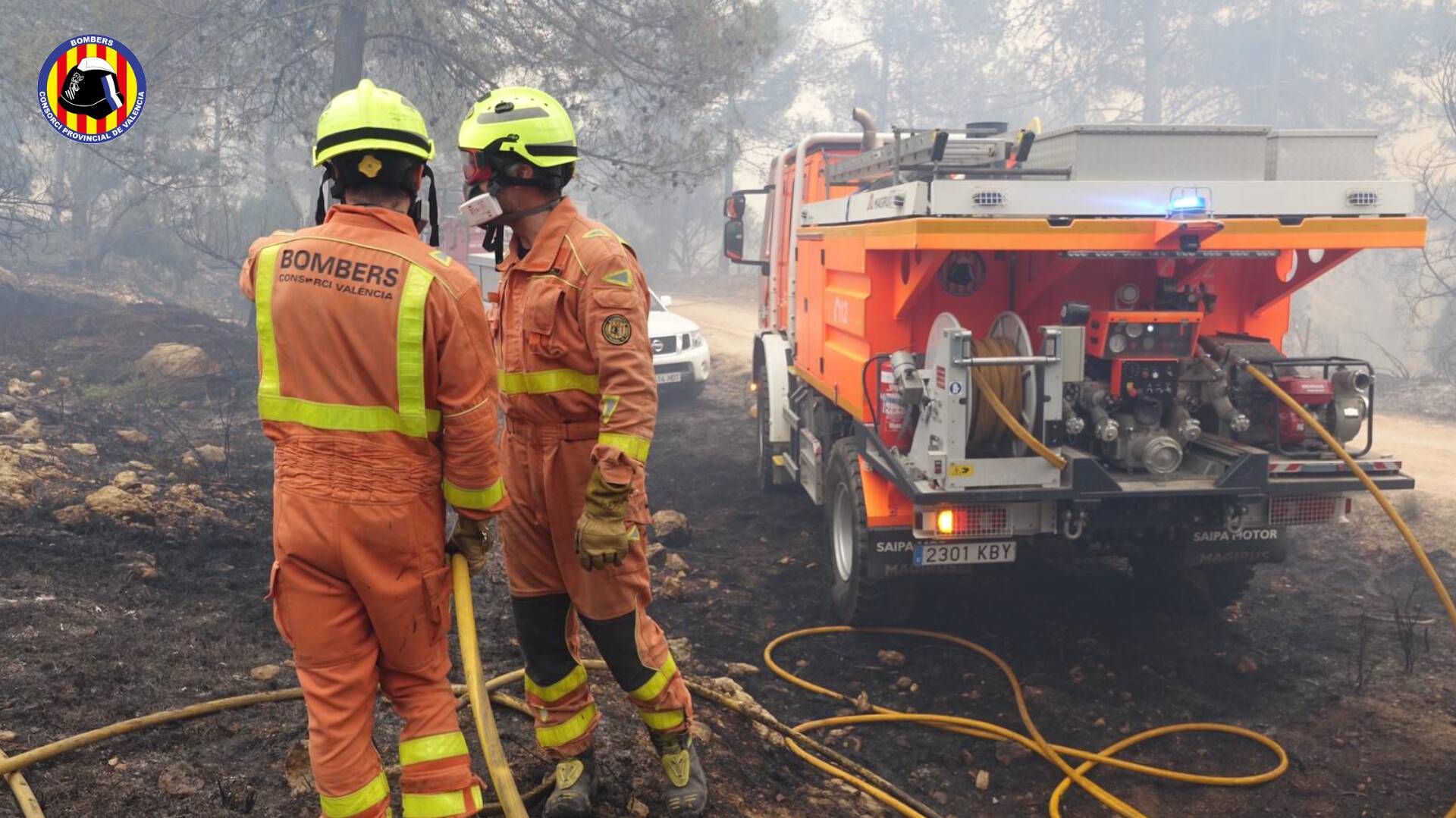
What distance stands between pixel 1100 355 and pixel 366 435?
3.78 meters

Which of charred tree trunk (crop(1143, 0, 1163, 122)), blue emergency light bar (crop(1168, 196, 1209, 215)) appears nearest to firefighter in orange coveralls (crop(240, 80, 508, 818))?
blue emergency light bar (crop(1168, 196, 1209, 215))

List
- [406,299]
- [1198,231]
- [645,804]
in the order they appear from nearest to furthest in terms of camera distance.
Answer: [406,299] → [645,804] → [1198,231]

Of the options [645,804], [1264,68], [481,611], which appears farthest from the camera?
[1264,68]

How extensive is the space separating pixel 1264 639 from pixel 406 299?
504 centimetres

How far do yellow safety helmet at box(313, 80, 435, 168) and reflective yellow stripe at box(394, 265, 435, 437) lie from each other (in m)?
0.32

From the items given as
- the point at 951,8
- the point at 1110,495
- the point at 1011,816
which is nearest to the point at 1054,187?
the point at 1110,495

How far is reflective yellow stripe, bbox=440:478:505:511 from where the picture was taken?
283cm

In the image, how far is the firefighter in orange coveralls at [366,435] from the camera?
264cm

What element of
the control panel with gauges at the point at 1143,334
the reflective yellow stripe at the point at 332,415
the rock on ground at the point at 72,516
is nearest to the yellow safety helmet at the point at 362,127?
the reflective yellow stripe at the point at 332,415

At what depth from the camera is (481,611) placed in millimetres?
5809

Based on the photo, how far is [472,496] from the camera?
9.31ft

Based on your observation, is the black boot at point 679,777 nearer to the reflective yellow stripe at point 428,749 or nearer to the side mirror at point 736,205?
the reflective yellow stripe at point 428,749

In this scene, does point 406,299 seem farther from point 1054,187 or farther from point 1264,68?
point 1264,68

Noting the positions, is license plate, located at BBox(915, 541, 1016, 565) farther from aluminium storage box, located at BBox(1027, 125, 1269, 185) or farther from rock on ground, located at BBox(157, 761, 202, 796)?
rock on ground, located at BBox(157, 761, 202, 796)
